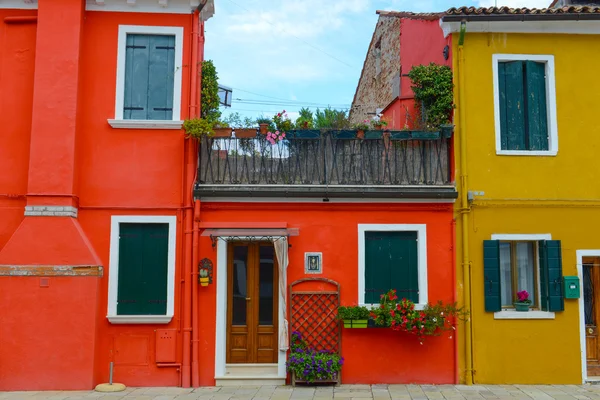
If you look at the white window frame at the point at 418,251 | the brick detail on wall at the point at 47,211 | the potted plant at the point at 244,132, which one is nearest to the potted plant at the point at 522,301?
the white window frame at the point at 418,251

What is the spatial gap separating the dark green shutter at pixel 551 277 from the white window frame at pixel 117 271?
6627mm

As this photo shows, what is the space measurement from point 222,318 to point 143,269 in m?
1.66

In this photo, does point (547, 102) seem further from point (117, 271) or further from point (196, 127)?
point (117, 271)

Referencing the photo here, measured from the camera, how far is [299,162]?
32.9 feet

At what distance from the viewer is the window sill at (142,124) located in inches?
383

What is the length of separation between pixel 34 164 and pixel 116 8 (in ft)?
10.5

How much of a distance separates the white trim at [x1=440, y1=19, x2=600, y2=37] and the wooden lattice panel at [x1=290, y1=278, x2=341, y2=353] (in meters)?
5.34

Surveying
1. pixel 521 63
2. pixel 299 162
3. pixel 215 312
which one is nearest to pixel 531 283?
pixel 521 63

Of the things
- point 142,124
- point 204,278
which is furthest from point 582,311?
point 142,124

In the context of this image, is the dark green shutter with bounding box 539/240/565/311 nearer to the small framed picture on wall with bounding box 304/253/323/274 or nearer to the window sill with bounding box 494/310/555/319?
the window sill with bounding box 494/310/555/319

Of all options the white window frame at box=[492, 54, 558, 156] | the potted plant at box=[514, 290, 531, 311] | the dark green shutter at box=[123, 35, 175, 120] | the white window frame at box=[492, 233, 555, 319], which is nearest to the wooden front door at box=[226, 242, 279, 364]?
the dark green shutter at box=[123, 35, 175, 120]

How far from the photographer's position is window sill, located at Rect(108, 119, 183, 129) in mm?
9727

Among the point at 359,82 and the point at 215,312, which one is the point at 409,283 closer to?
the point at 215,312

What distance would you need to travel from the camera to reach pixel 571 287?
963 cm
